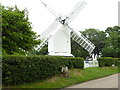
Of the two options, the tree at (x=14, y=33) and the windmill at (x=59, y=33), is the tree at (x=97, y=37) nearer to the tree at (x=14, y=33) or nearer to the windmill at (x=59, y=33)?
the windmill at (x=59, y=33)

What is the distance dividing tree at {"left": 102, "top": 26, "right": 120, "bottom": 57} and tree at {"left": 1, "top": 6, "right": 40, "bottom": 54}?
29665 mm

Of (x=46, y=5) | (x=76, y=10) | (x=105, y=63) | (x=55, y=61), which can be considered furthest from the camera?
(x=105, y=63)

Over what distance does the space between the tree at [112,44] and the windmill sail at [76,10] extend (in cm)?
1585

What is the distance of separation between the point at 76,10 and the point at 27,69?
62.8ft

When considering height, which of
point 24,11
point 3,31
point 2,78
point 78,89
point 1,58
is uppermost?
point 24,11

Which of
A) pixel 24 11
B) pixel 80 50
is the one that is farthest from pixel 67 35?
pixel 80 50

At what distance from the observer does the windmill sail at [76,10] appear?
26.5 m

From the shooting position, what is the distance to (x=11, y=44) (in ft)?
42.4

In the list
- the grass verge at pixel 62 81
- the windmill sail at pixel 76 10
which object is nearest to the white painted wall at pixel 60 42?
the windmill sail at pixel 76 10

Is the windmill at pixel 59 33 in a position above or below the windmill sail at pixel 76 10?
below

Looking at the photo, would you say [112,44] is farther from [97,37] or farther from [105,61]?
[97,37]

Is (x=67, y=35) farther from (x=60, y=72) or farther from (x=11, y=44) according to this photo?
(x=11, y=44)

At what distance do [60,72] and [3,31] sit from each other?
233 inches

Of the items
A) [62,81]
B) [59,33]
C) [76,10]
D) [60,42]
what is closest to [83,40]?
[60,42]
